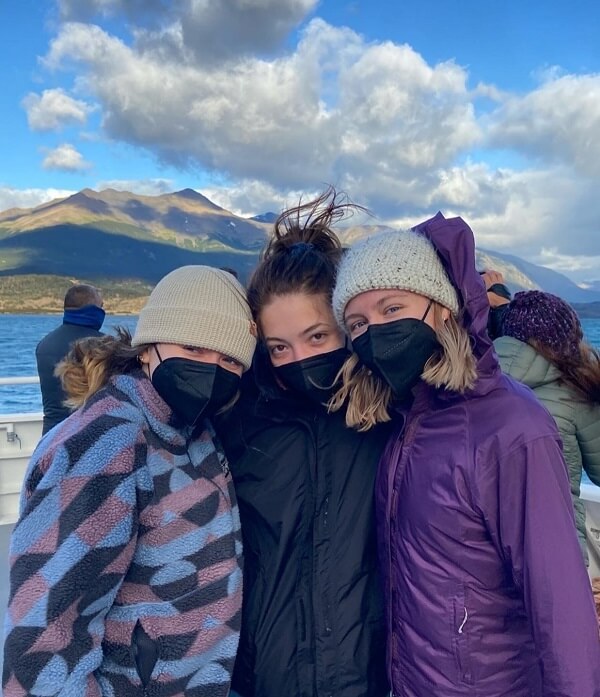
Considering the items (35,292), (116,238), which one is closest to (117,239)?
(116,238)

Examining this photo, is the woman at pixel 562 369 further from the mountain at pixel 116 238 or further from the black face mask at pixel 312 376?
the mountain at pixel 116 238

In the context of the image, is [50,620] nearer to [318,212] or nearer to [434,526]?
[434,526]

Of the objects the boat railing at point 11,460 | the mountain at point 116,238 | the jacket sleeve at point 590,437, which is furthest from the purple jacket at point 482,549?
the mountain at point 116,238

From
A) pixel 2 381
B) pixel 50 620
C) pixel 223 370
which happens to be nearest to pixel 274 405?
pixel 223 370

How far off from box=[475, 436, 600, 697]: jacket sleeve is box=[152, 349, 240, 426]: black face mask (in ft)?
2.10

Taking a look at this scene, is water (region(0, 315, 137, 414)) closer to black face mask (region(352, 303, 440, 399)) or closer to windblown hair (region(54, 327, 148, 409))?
windblown hair (region(54, 327, 148, 409))

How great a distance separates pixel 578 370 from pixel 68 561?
→ 2075mm

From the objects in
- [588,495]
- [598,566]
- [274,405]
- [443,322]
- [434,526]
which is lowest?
[598,566]

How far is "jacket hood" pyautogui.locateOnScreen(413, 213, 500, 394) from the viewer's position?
116cm


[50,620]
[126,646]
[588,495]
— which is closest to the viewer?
[50,620]

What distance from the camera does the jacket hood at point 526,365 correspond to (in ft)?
7.61

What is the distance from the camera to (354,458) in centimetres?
134

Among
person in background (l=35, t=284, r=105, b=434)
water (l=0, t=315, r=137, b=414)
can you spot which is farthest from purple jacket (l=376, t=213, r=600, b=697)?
person in background (l=35, t=284, r=105, b=434)

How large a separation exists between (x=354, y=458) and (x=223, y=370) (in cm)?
39
